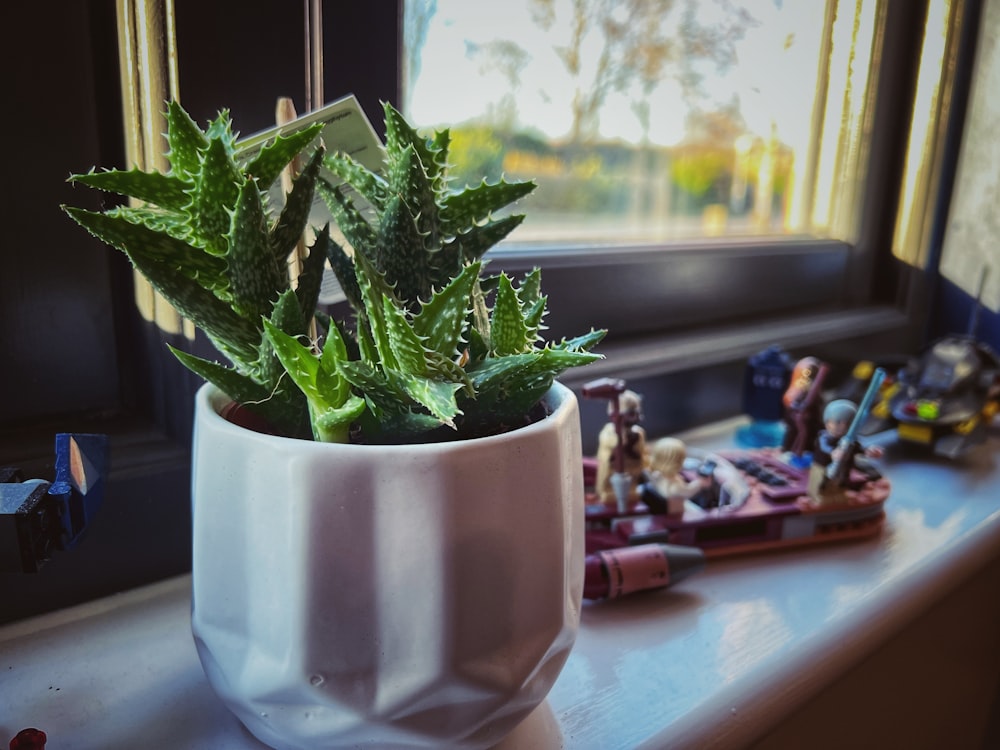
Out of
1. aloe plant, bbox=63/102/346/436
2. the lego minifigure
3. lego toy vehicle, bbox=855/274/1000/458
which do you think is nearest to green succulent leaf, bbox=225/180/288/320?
aloe plant, bbox=63/102/346/436

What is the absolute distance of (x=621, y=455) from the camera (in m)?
0.51

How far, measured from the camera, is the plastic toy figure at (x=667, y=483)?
511mm

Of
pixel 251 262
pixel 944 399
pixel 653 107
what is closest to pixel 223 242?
pixel 251 262

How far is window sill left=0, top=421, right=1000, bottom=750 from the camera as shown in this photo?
1.14 feet

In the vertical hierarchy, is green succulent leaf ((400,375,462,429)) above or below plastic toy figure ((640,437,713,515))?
above

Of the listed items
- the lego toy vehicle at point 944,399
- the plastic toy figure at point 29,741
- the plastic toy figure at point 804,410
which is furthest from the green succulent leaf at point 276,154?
the lego toy vehicle at point 944,399

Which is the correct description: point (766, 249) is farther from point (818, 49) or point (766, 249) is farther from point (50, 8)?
point (50, 8)

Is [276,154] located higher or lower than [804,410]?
higher

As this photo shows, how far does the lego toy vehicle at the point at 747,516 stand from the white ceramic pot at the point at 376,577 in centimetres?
21

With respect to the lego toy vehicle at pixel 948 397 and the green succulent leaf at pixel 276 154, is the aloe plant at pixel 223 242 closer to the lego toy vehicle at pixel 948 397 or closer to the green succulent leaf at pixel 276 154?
the green succulent leaf at pixel 276 154

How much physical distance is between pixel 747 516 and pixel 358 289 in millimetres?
317

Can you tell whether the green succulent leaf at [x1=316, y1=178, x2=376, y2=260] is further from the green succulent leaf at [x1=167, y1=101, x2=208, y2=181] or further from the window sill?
the window sill

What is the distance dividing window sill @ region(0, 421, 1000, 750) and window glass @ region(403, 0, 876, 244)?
1.15 feet

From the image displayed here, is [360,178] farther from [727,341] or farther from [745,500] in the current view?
[727,341]
